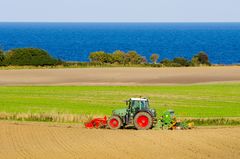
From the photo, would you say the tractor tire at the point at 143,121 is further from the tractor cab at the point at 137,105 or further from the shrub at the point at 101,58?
the shrub at the point at 101,58

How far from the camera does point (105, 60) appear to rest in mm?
83625

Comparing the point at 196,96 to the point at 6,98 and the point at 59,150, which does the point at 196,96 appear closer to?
the point at 6,98

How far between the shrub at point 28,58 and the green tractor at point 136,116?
141ft

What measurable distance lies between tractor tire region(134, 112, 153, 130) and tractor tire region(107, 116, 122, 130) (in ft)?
3.16

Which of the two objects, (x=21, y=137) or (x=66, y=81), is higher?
(x=66, y=81)

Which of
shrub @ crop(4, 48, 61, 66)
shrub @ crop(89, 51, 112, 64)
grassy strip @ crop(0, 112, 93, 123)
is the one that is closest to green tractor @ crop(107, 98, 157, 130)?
grassy strip @ crop(0, 112, 93, 123)

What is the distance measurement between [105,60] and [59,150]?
56712mm

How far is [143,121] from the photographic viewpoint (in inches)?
1272

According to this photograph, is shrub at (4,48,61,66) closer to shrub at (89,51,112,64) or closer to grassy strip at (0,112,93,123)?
shrub at (89,51,112,64)

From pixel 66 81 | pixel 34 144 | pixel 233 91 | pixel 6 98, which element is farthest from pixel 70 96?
pixel 34 144

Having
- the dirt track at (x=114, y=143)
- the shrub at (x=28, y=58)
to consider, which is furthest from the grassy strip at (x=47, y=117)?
the shrub at (x=28, y=58)

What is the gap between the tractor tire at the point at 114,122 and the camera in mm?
32719

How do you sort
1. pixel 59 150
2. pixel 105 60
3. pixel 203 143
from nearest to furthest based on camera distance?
pixel 59 150 < pixel 203 143 < pixel 105 60

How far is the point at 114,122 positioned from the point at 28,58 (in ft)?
145
